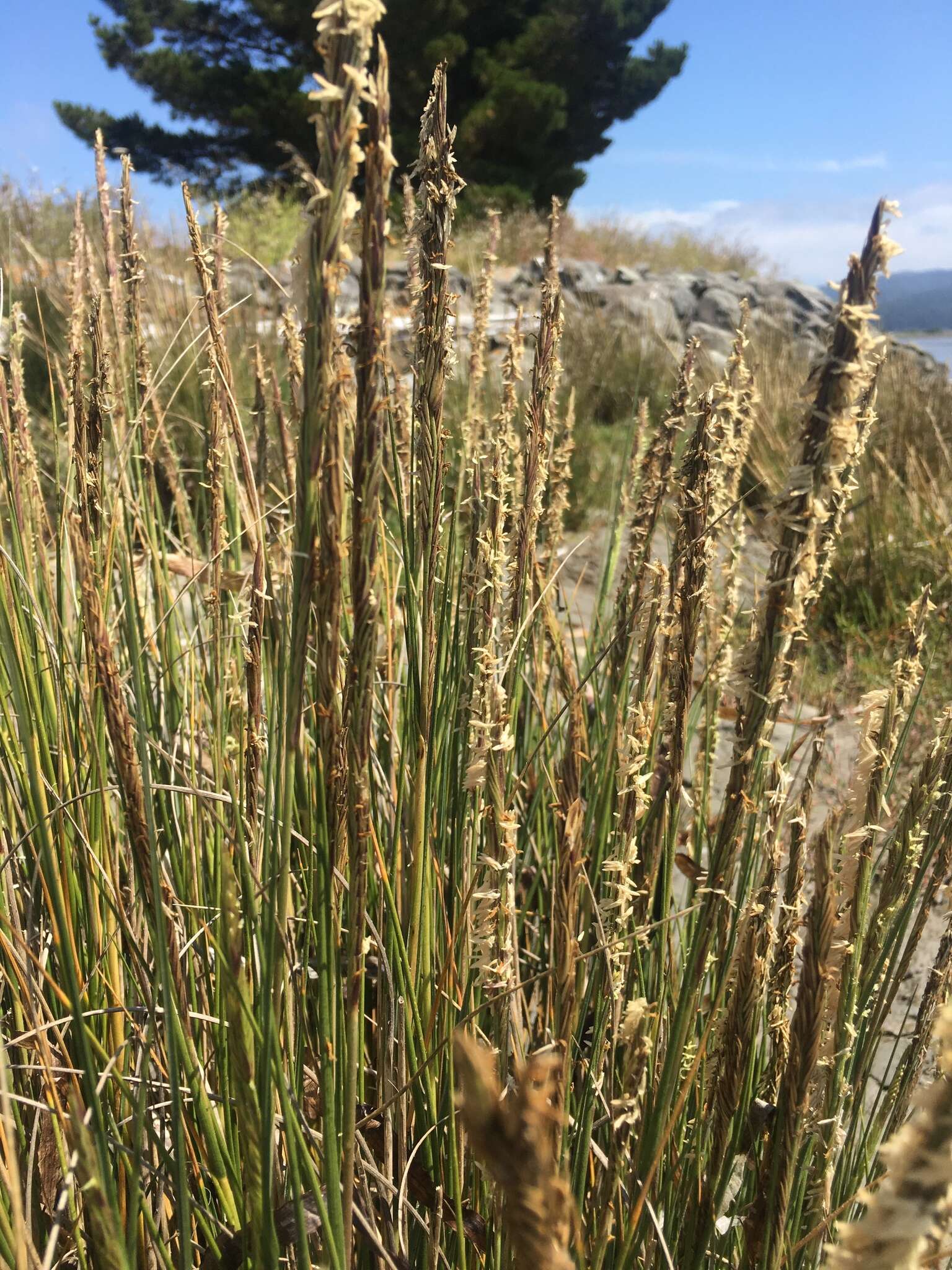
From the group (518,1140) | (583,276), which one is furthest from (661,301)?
(518,1140)

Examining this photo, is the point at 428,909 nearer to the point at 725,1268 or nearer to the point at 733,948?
the point at 733,948

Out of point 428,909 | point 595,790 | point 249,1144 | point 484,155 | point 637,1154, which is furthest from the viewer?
point 484,155

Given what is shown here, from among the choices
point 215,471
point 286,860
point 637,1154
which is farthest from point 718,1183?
point 215,471

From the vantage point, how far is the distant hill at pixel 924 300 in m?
52.3

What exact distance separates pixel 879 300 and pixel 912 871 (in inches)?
27.5

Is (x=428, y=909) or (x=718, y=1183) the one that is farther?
(x=428, y=909)

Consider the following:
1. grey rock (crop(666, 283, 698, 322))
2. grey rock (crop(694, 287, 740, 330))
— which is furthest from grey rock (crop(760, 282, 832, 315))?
grey rock (crop(666, 283, 698, 322))

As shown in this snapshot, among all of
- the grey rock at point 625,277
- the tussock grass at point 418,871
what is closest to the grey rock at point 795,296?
the grey rock at point 625,277

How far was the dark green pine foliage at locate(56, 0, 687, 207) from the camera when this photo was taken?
15.6 meters

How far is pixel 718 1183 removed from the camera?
73 centimetres

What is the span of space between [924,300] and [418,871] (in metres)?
90.6

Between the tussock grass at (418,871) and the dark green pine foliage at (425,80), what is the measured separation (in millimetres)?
16068

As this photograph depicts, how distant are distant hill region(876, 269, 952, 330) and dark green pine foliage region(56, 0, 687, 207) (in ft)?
67.5

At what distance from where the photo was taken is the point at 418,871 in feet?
2.52
